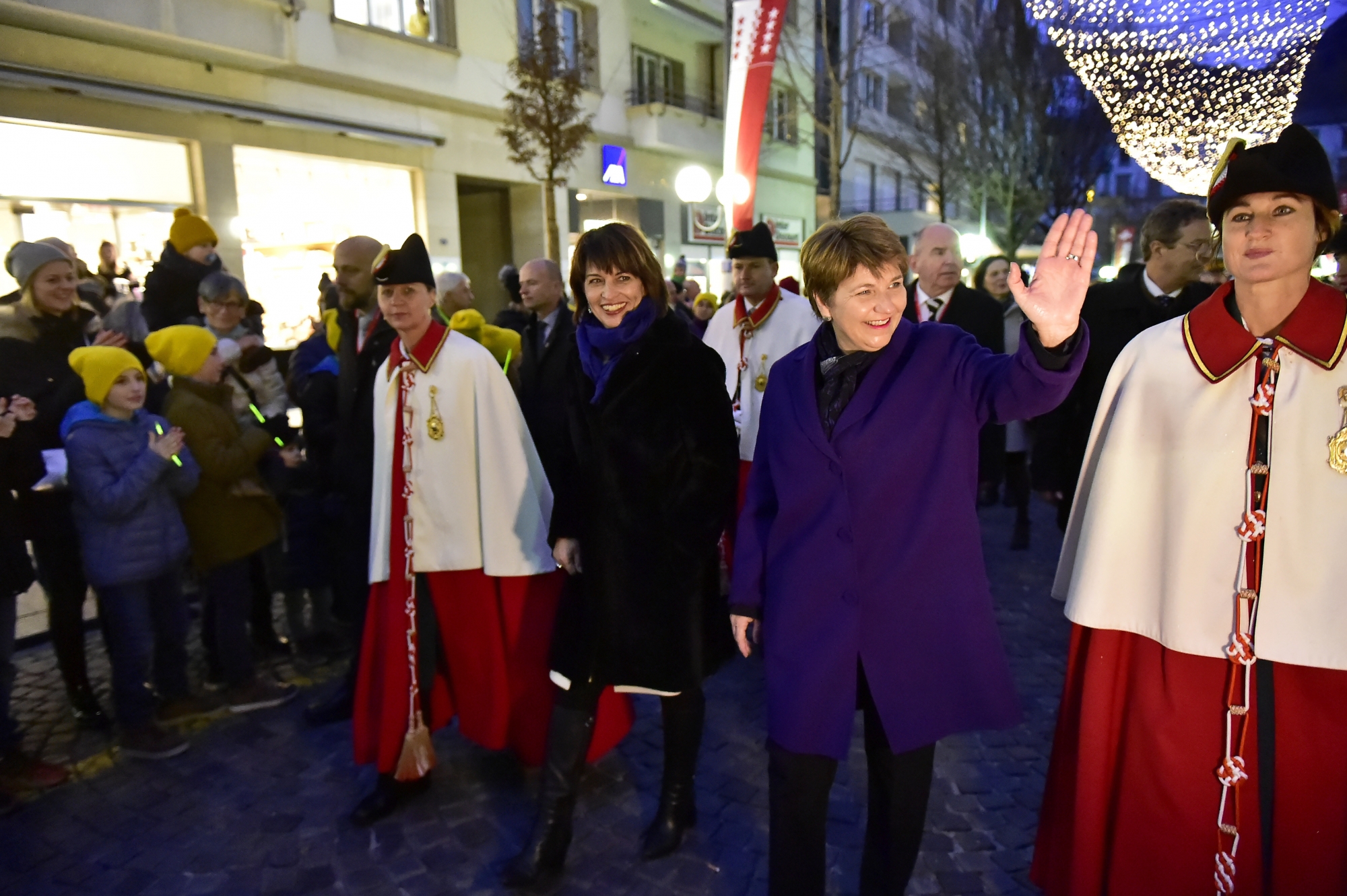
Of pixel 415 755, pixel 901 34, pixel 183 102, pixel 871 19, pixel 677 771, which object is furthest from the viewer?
pixel 901 34

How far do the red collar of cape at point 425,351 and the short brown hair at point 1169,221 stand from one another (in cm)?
314

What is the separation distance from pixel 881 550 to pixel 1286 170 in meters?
1.26

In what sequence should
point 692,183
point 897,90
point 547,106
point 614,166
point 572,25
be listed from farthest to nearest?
point 897,90, point 614,166, point 572,25, point 692,183, point 547,106

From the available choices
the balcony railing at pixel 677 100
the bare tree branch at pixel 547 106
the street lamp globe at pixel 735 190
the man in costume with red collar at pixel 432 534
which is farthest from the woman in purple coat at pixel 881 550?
the balcony railing at pixel 677 100

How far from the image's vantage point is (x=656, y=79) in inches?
800

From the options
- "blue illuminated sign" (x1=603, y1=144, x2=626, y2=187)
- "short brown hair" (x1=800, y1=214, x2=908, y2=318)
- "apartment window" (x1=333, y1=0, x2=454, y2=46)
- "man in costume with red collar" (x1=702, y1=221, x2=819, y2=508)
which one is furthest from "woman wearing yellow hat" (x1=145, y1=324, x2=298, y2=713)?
"blue illuminated sign" (x1=603, y1=144, x2=626, y2=187)

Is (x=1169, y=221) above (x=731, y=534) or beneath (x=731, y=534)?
above

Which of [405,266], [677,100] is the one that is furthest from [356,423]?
[677,100]

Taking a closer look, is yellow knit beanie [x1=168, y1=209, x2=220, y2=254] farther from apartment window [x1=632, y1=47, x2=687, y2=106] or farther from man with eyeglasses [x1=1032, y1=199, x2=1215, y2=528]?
apartment window [x1=632, y1=47, x2=687, y2=106]

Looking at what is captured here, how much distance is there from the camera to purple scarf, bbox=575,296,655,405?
290 centimetres

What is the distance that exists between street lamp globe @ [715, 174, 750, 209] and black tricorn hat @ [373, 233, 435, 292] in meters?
5.68

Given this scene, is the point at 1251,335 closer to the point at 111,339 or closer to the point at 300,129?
the point at 111,339

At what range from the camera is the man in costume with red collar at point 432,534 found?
133 inches

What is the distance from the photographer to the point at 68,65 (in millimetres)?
9859
